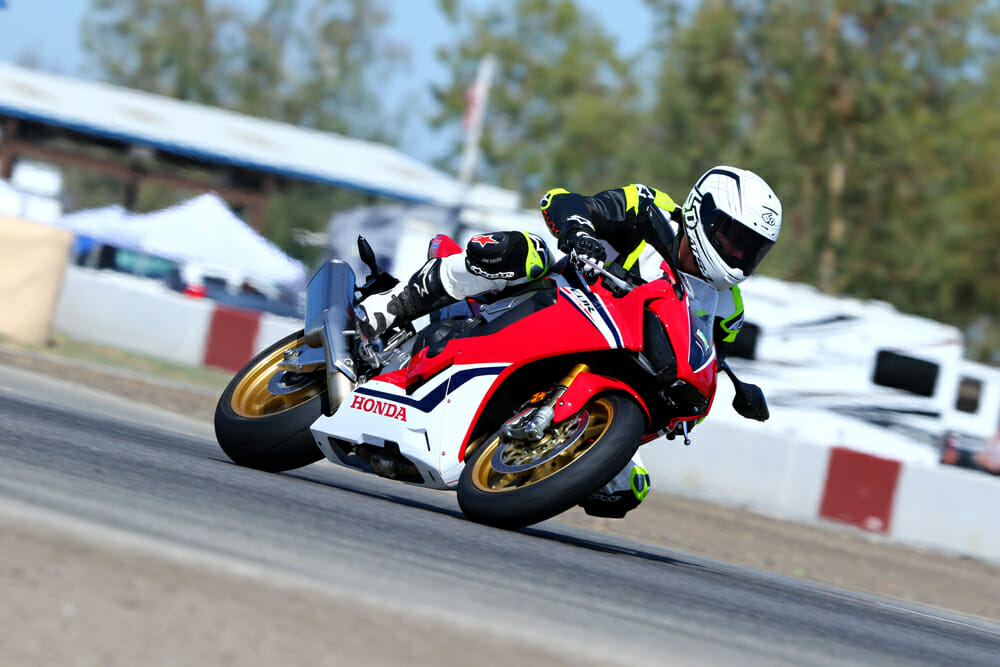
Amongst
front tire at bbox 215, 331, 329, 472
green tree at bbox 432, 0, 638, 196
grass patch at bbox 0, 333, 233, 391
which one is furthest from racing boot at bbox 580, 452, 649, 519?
green tree at bbox 432, 0, 638, 196

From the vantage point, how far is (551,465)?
5531 mm

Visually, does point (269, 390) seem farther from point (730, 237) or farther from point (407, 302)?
point (730, 237)

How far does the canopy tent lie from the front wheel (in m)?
19.2

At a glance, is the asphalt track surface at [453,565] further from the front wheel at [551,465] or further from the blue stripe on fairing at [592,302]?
the blue stripe on fairing at [592,302]

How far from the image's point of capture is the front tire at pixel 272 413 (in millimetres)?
6254

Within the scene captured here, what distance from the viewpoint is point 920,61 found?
3300 cm

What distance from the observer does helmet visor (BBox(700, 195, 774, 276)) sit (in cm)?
584

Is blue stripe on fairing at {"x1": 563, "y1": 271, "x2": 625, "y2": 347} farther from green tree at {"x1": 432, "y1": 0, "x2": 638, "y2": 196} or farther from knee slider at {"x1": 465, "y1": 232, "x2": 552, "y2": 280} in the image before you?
green tree at {"x1": 432, "y1": 0, "x2": 638, "y2": 196}

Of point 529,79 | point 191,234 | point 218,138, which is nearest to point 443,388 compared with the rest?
point 191,234

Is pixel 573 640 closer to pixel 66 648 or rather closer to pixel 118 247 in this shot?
pixel 66 648

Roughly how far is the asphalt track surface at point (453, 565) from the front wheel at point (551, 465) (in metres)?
0.14

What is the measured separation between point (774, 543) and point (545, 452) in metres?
6.60

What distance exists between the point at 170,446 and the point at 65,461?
189cm

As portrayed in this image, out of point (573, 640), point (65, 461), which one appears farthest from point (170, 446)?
point (573, 640)
